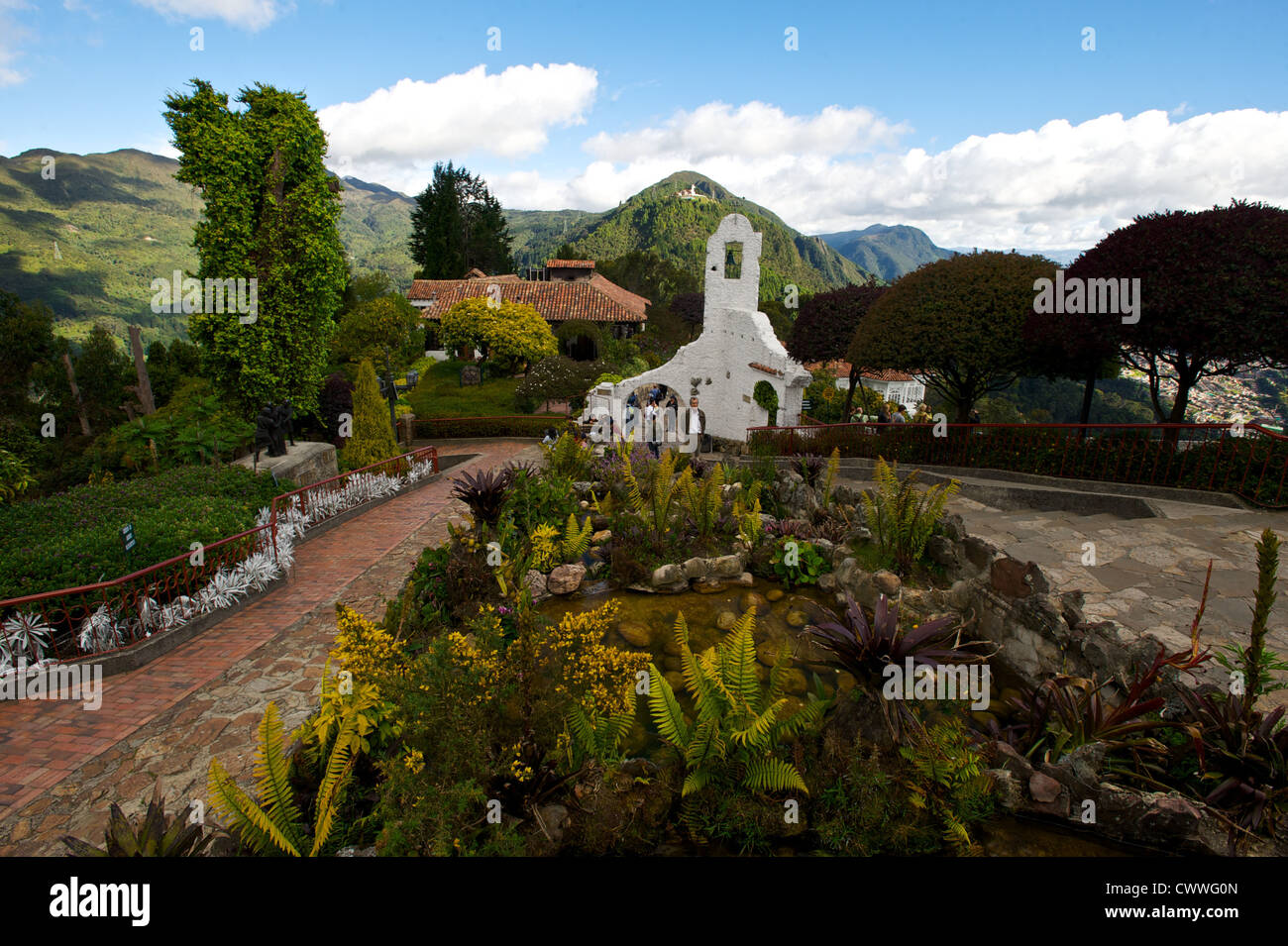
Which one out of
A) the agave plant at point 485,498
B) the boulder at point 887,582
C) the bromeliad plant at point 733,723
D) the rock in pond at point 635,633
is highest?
the agave plant at point 485,498

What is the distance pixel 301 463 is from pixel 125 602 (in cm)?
670

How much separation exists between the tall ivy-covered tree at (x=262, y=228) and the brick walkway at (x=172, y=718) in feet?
22.9

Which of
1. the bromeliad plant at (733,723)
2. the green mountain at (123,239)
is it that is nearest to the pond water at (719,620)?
the bromeliad plant at (733,723)

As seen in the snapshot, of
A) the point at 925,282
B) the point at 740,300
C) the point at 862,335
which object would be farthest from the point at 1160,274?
the point at 740,300

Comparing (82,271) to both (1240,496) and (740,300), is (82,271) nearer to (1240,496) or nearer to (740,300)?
(740,300)

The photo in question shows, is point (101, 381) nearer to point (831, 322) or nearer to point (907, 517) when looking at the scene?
point (831, 322)

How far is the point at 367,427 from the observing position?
45.0 ft

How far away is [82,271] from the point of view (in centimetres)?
7050

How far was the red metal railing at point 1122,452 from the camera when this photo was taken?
7.38 meters

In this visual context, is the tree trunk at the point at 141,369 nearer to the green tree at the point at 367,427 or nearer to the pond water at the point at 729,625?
the green tree at the point at 367,427

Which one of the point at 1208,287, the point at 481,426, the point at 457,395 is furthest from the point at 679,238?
the point at 1208,287

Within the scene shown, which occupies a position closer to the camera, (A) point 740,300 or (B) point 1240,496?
(B) point 1240,496
